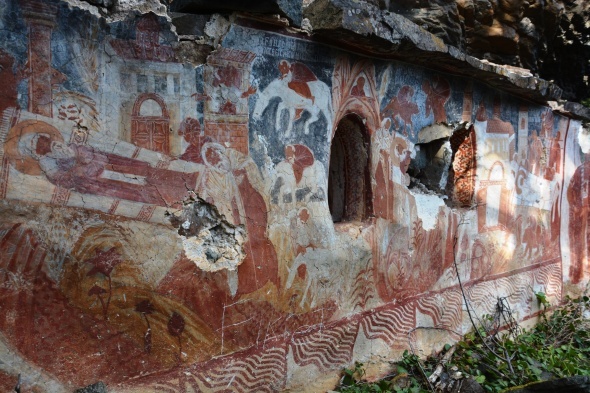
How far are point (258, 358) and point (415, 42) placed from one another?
2.44m

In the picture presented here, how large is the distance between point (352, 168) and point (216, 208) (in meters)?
1.50

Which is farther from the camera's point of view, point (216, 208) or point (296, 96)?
point (296, 96)

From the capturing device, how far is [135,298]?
287 cm

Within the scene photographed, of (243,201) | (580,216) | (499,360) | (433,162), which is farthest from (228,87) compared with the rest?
(580,216)

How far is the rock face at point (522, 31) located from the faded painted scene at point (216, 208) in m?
1.59

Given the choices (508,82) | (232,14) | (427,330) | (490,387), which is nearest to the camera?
(232,14)

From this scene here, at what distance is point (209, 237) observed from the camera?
318 cm

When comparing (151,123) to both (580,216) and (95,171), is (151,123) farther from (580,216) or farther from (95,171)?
(580,216)

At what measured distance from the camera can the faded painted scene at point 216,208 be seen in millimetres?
2561

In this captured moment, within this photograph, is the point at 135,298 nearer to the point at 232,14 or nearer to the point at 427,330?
the point at 232,14

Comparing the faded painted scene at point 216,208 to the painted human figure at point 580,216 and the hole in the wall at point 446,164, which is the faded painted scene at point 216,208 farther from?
the painted human figure at point 580,216

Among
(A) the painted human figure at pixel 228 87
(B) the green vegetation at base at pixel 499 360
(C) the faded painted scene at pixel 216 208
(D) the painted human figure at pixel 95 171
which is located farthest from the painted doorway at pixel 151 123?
(B) the green vegetation at base at pixel 499 360

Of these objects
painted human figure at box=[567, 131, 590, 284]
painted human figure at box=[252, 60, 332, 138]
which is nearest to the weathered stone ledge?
painted human figure at box=[252, 60, 332, 138]

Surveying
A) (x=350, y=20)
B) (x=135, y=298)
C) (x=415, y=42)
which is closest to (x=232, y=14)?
(x=350, y=20)
